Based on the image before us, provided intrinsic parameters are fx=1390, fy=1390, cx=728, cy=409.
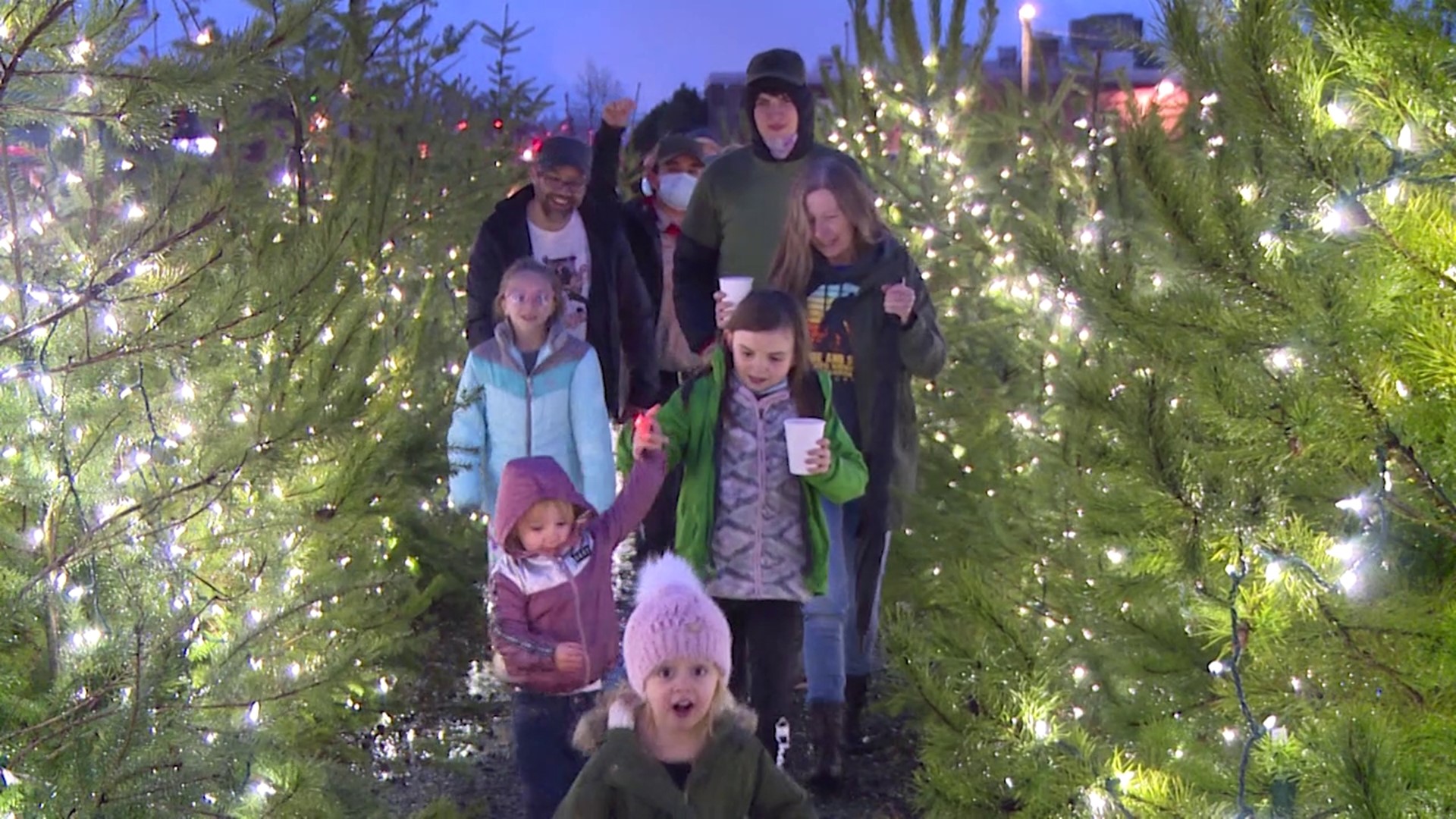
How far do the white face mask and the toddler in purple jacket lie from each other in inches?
116

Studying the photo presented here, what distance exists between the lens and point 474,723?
5555 mm

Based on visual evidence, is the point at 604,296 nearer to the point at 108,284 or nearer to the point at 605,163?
the point at 605,163

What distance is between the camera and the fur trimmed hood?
297cm

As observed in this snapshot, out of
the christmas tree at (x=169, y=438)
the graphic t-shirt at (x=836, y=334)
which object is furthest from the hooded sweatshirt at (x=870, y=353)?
the christmas tree at (x=169, y=438)

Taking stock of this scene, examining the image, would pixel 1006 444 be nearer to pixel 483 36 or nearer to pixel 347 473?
pixel 347 473

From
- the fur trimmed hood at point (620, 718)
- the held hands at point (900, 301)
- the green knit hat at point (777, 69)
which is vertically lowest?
the fur trimmed hood at point (620, 718)

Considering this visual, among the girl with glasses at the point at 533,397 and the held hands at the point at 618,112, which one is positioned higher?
the held hands at the point at 618,112

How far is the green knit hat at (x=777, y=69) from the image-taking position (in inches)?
200

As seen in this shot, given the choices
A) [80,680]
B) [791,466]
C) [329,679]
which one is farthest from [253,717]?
[791,466]

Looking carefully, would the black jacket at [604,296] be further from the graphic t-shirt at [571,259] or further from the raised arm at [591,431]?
the raised arm at [591,431]

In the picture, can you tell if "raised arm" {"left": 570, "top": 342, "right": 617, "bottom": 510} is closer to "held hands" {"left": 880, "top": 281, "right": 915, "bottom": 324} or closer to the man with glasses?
Answer: the man with glasses

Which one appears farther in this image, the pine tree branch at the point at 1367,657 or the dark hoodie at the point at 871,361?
the dark hoodie at the point at 871,361

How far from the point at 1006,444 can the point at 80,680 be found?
3.49 m

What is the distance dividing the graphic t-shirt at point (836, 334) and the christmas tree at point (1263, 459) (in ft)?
5.59
